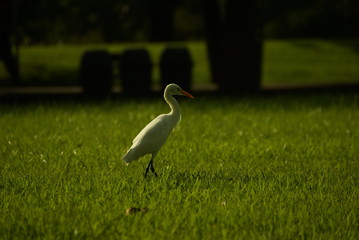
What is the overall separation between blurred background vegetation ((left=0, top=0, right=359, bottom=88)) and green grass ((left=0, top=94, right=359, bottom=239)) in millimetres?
8622

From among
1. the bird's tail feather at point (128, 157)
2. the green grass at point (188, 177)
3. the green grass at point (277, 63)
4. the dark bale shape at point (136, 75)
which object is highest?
the bird's tail feather at point (128, 157)

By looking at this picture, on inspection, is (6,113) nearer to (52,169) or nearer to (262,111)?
(262,111)

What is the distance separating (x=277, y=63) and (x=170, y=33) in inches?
425

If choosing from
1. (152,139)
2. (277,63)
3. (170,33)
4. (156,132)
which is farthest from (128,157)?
(170,33)

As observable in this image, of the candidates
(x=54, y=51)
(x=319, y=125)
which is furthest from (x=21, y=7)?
(x=319, y=125)

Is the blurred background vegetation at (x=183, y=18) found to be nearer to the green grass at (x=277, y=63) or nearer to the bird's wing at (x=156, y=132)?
the green grass at (x=277, y=63)

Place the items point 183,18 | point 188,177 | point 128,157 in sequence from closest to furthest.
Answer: point 128,157, point 188,177, point 183,18

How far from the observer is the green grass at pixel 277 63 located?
25.4m

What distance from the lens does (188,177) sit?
7797mm

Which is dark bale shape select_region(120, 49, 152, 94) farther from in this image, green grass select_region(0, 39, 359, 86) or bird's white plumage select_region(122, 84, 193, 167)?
bird's white plumage select_region(122, 84, 193, 167)

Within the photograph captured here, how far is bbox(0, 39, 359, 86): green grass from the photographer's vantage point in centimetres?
2541

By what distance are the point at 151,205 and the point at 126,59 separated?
12623mm

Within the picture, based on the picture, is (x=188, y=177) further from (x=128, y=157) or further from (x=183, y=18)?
(x=183, y=18)

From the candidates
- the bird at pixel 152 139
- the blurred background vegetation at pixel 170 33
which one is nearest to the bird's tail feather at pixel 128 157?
the bird at pixel 152 139
